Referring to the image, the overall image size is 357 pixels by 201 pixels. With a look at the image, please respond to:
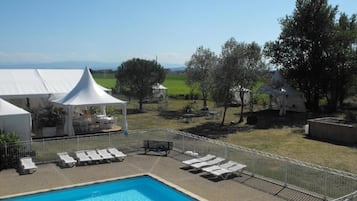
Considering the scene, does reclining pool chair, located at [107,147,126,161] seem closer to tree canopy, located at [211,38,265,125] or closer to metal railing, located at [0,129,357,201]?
metal railing, located at [0,129,357,201]

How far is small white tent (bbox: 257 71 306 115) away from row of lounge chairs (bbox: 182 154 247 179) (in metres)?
21.1

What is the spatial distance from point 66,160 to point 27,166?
1.69m

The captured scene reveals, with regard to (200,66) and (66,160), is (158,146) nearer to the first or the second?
(66,160)

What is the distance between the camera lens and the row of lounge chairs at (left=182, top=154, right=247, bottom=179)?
1429cm

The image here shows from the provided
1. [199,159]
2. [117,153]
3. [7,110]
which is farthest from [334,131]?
[7,110]

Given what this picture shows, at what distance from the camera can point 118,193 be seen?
44.2 feet

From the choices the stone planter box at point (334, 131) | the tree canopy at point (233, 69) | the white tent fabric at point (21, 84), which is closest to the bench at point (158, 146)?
the tree canopy at point (233, 69)

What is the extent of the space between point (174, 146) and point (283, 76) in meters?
23.1

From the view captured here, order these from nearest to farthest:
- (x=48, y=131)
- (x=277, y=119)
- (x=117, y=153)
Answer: (x=117, y=153), (x=48, y=131), (x=277, y=119)

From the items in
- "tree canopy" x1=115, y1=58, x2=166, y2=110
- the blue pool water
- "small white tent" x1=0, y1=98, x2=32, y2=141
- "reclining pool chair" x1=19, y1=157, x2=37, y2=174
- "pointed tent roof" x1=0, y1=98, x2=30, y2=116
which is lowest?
the blue pool water

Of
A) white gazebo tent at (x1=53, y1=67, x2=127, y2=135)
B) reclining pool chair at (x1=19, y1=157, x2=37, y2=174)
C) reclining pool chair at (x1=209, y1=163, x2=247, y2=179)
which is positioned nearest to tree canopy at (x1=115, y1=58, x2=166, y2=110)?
white gazebo tent at (x1=53, y1=67, x2=127, y2=135)

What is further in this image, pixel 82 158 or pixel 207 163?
pixel 82 158

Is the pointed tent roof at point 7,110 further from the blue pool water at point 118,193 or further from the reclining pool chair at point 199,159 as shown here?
the reclining pool chair at point 199,159

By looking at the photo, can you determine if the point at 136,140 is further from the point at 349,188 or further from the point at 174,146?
the point at 349,188
